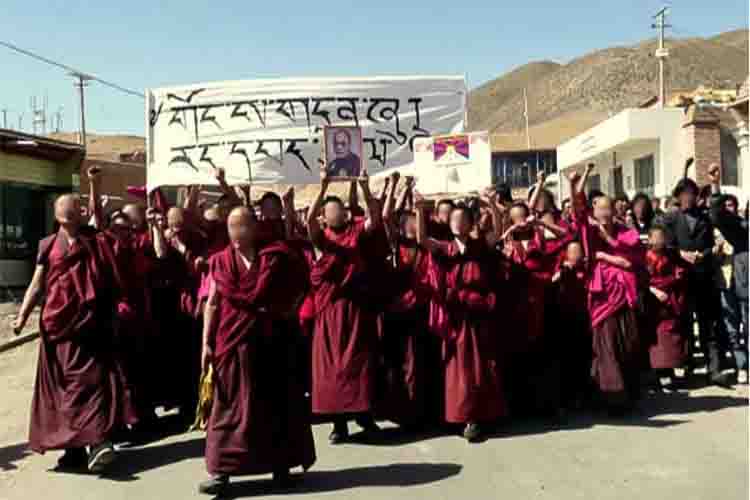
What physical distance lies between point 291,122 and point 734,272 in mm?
4287

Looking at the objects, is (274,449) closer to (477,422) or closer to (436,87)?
(477,422)

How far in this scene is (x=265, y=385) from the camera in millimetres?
5234

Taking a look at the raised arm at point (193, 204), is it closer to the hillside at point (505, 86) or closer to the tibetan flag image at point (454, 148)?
the tibetan flag image at point (454, 148)

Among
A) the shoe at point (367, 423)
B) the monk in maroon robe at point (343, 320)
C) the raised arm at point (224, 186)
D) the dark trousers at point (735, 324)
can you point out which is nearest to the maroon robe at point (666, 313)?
the dark trousers at point (735, 324)

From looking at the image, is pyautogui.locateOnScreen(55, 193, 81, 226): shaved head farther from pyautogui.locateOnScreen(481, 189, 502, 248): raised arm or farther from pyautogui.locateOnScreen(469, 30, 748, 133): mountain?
pyautogui.locateOnScreen(469, 30, 748, 133): mountain

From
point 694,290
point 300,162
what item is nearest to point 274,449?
point 300,162

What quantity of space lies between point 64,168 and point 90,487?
18.0 meters

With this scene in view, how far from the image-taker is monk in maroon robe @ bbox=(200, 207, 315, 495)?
16.8 ft

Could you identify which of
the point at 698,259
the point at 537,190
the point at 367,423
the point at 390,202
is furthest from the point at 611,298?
the point at 367,423

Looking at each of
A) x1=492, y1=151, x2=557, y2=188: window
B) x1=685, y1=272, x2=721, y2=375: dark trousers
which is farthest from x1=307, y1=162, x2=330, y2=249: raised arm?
x1=492, y1=151, x2=557, y2=188: window

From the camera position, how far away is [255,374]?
5.21 meters

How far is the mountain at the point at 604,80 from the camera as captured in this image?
12106 centimetres

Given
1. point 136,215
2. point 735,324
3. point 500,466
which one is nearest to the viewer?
point 500,466

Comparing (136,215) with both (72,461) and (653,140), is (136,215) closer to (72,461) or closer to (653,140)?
(72,461)
